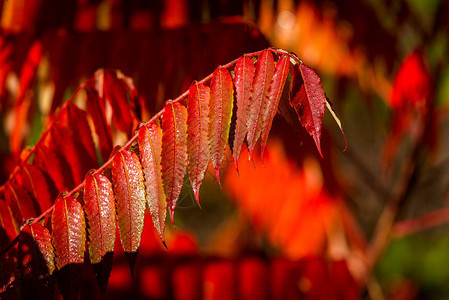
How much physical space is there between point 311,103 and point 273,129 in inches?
12.5

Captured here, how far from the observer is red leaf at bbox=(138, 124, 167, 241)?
643 mm

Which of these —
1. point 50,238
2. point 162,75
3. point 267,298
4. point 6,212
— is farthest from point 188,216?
point 50,238

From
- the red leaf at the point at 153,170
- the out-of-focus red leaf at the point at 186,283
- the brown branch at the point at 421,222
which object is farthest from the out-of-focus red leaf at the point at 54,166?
the brown branch at the point at 421,222

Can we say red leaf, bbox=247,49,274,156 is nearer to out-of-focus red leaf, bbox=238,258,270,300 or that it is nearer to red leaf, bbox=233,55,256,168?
red leaf, bbox=233,55,256,168

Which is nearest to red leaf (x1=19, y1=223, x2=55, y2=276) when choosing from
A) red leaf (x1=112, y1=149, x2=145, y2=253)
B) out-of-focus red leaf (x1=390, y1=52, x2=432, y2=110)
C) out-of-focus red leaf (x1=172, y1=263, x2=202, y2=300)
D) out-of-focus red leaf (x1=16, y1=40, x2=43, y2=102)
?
red leaf (x1=112, y1=149, x2=145, y2=253)

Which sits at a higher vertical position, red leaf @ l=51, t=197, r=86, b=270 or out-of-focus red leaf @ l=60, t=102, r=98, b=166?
out-of-focus red leaf @ l=60, t=102, r=98, b=166

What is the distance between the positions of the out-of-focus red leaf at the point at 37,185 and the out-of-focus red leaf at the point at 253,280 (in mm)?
800

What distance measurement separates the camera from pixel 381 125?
7.45ft

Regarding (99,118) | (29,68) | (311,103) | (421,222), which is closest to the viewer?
(311,103)

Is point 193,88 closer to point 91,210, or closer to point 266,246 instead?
point 91,210

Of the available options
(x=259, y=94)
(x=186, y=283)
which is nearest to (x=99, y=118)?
(x=259, y=94)

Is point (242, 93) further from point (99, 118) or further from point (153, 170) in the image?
point (99, 118)

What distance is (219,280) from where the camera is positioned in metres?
1.37

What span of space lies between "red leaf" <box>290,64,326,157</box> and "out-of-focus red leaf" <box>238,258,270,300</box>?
35.2 inches
